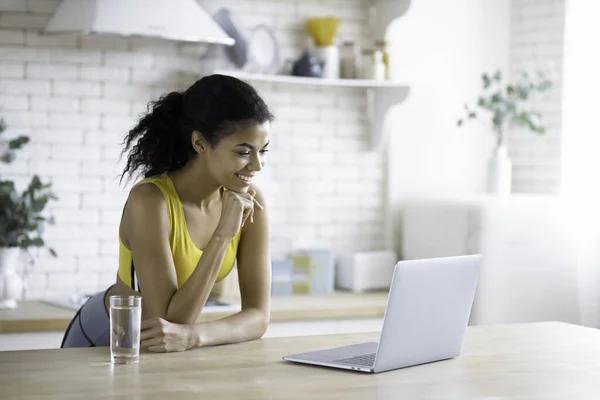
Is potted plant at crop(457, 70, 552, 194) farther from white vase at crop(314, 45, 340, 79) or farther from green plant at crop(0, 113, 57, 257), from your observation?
green plant at crop(0, 113, 57, 257)

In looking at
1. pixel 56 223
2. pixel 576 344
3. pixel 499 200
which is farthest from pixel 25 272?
pixel 576 344

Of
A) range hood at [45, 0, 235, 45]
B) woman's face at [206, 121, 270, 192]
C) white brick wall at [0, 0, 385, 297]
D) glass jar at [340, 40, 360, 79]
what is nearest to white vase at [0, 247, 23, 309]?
white brick wall at [0, 0, 385, 297]

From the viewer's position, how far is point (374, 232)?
4902 mm

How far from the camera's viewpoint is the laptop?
212cm

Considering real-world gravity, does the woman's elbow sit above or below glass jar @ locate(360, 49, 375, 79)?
below

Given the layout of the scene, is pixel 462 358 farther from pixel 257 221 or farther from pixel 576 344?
pixel 257 221

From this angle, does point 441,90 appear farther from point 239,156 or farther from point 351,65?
point 239,156

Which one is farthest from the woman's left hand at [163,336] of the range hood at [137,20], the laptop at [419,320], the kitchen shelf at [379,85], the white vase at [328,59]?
the white vase at [328,59]

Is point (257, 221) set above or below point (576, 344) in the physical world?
above

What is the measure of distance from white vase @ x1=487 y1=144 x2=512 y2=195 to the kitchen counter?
2.49 feet

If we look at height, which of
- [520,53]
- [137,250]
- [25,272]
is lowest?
[25,272]

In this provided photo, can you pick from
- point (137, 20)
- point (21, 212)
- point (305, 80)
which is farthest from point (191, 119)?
point (305, 80)

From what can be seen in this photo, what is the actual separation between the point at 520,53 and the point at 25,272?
275 centimetres

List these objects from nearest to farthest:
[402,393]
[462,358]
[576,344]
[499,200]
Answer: [402,393]
[462,358]
[576,344]
[499,200]
